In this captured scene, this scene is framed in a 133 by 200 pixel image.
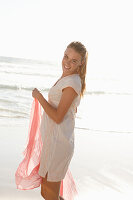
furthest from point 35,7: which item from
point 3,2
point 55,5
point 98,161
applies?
point 98,161

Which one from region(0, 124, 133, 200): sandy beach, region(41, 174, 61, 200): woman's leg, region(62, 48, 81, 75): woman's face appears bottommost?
region(0, 124, 133, 200): sandy beach

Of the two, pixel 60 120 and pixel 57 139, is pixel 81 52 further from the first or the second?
pixel 57 139

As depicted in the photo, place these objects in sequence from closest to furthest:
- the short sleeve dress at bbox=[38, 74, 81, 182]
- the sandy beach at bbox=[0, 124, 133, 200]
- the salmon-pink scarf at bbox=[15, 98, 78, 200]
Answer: the short sleeve dress at bbox=[38, 74, 81, 182] < the salmon-pink scarf at bbox=[15, 98, 78, 200] < the sandy beach at bbox=[0, 124, 133, 200]

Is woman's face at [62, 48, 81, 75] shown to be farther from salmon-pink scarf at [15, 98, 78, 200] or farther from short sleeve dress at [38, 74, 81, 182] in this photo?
salmon-pink scarf at [15, 98, 78, 200]

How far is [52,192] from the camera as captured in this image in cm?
276

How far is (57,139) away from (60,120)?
0.61 feet

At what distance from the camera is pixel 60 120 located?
2.57 meters

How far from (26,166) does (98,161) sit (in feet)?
8.70

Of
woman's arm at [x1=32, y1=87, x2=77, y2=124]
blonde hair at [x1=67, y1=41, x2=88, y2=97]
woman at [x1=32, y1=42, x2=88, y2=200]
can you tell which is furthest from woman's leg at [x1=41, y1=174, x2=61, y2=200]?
blonde hair at [x1=67, y1=41, x2=88, y2=97]

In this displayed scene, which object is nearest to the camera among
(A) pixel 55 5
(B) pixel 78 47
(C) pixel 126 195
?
(B) pixel 78 47

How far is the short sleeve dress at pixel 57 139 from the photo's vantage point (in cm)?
264

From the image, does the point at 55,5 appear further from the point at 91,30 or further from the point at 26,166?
the point at 26,166

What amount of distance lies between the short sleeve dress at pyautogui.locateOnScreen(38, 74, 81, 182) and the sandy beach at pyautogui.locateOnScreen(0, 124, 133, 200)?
127 cm

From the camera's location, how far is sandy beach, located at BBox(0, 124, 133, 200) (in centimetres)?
411
